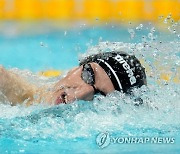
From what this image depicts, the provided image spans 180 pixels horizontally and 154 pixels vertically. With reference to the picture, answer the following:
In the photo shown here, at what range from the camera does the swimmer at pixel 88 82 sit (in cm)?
211

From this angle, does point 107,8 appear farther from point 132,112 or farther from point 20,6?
point 132,112

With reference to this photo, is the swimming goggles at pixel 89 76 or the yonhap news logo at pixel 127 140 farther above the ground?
the swimming goggles at pixel 89 76

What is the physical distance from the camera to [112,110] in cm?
214

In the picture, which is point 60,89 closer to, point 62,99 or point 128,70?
point 62,99

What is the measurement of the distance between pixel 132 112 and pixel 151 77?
633 millimetres

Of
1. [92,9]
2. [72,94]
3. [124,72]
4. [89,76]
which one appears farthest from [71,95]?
[92,9]

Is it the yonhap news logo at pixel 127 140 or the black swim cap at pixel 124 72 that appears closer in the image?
the yonhap news logo at pixel 127 140

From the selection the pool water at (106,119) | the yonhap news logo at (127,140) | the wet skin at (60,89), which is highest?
the wet skin at (60,89)

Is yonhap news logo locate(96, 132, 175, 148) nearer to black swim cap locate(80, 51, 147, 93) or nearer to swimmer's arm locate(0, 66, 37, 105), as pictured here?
black swim cap locate(80, 51, 147, 93)

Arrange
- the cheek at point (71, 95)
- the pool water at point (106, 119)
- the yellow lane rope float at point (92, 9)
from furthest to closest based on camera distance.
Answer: the yellow lane rope float at point (92, 9)
the cheek at point (71, 95)
the pool water at point (106, 119)

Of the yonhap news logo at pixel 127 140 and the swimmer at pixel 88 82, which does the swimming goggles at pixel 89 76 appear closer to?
the swimmer at pixel 88 82

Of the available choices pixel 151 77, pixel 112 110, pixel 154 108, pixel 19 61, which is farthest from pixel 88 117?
pixel 19 61

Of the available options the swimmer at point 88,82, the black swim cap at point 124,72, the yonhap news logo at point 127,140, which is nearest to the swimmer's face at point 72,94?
the swimmer at point 88,82

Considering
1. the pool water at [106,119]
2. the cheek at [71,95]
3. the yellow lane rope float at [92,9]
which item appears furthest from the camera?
the yellow lane rope float at [92,9]
